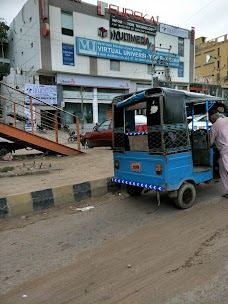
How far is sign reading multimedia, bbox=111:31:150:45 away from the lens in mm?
34188

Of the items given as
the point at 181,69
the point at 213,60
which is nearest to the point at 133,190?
the point at 181,69

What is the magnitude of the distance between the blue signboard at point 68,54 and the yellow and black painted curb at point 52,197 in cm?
2660

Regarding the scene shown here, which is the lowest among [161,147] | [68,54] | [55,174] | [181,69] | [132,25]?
[55,174]

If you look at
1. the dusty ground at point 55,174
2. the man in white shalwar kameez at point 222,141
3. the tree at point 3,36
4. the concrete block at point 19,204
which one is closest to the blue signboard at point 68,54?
the tree at point 3,36

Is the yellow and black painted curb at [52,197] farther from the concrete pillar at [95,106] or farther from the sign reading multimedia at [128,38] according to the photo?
the sign reading multimedia at [128,38]

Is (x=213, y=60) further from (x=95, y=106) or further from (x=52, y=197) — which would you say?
(x=52, y=197)

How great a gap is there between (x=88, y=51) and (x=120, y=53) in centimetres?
460

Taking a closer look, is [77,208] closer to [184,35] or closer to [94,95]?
[94,95]

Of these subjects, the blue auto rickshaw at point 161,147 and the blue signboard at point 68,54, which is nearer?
the blue auto rickshaw at point 161,147

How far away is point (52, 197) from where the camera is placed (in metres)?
5.64

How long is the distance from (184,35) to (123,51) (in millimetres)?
11637

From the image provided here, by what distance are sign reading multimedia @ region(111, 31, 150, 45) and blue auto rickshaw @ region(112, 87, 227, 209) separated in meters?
31.3

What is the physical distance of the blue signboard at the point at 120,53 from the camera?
1247 inches

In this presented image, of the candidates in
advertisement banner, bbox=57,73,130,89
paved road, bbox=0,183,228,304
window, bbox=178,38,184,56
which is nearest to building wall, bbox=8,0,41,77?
advertisement banner, bbox=57,73,130,89
